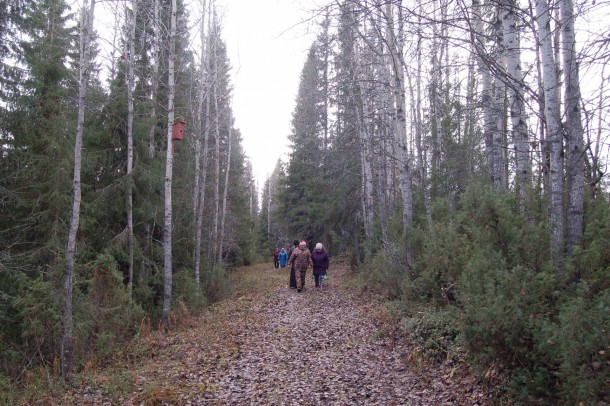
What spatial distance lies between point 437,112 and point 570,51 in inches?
410

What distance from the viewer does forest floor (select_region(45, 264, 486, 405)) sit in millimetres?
6059

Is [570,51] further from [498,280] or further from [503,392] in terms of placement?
[503,392]

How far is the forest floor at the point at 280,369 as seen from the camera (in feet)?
19.9

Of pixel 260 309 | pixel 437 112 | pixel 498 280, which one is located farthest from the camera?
pixel 437 112

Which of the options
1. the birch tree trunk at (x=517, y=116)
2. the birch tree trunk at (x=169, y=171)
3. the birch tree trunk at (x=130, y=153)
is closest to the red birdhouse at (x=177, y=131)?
the birch tree trunk at (x=169, y=171)

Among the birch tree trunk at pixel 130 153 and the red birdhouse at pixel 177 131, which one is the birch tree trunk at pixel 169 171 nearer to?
the red birdhouse at pixel 177 131

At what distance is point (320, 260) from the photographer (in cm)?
1562

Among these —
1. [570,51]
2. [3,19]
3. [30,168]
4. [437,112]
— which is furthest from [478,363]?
[3,19]

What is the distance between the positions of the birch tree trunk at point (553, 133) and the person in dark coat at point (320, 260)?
10867 millimetres

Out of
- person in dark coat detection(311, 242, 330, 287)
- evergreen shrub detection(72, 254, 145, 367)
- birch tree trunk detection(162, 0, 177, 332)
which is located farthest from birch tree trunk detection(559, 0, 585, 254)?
person in dark coat detection(311, 242, 330, 287)

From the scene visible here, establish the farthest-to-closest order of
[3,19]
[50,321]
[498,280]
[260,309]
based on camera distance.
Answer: [260,309] → [3,19] → [50,321] → [498,280]

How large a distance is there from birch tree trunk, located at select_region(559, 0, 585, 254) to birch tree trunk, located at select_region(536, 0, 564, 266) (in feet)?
0.37

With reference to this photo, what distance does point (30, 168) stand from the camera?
12305 millimetres

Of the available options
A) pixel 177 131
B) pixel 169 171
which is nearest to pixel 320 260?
pixel 169 171
